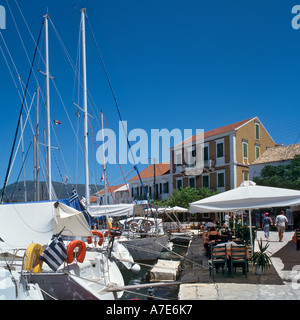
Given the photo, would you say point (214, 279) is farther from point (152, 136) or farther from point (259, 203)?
point (152, 136)

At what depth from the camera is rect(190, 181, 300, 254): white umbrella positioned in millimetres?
9875

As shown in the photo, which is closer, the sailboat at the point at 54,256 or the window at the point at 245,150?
the sailboat at the point at 54,256

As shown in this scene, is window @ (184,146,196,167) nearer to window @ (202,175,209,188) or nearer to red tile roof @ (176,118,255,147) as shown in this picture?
red tile roof @ (176,118,255,147)

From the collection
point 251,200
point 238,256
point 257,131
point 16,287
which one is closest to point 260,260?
point 238,256

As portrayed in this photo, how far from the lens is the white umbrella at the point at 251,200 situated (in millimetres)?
9875

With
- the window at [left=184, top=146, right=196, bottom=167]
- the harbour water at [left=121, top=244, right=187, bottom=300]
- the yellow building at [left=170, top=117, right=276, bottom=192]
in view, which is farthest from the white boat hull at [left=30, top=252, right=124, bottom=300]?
the window at [left=184, top=146, right=196, bottom=167]

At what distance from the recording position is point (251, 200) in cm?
1008

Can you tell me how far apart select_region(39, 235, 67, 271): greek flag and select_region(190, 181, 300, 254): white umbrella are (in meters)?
4.16

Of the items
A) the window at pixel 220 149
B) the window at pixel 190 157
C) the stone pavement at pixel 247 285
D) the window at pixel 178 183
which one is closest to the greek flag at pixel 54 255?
the stone pavement at pixel 247 285

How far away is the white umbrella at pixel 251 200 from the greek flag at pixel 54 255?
13.7ft

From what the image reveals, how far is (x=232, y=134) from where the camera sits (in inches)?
1550

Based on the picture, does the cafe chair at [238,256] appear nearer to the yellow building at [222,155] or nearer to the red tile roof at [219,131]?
the yellow building at [222,155]
